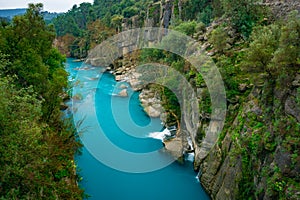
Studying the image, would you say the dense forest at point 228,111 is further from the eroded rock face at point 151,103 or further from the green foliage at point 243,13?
the eroded rock face at point 151,103

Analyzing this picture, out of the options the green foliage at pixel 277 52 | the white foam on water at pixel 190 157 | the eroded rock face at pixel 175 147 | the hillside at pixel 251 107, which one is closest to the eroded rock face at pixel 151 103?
the hillside at pixel 251 107

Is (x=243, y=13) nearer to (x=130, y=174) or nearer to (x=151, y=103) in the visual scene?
(x=151, y=103)

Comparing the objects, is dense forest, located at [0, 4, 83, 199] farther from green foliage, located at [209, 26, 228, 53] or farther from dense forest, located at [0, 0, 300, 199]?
green foliage, located at [209, 26, 228, 53]

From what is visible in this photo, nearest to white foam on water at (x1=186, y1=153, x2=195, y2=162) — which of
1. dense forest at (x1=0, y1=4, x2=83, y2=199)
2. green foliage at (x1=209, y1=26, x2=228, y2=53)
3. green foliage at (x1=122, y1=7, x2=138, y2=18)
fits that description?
green foliage at (x1=209, y1=26, x2=228, y2=53)

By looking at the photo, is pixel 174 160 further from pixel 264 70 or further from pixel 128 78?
pixel 128 78

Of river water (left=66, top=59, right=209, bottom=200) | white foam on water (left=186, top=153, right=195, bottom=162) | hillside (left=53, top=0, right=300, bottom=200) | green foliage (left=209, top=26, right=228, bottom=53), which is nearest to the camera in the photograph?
hillside (left=53, top=0, right=300, bottom=200)

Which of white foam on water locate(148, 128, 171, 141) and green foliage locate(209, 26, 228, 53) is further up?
green foliage locate(209, 26, 228, 53)
